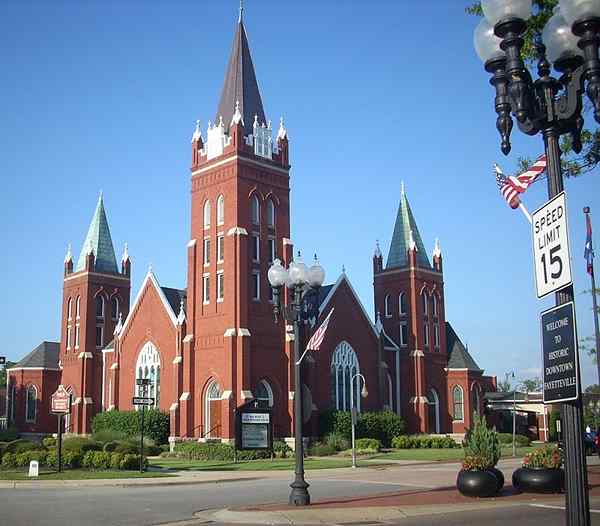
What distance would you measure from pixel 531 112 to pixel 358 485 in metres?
18.4

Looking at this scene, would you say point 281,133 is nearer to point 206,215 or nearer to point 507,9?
point 206,215

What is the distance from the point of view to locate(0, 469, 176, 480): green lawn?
2666 centimetres

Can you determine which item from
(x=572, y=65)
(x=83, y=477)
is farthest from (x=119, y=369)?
(x=572, y=65)

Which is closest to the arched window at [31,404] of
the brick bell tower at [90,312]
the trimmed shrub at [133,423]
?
the brick bell tower at [90,312]

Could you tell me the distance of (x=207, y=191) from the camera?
51281mm

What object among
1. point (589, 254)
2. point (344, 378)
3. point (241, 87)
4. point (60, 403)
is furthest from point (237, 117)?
point (589, 254)

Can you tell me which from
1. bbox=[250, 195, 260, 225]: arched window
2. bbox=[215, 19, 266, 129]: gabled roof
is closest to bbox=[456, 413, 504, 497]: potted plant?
bbox=[250, 195, 260, 225]: arched window

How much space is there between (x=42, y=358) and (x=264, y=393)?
98.4 feet

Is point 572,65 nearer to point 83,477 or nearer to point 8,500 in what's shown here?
point 8,500

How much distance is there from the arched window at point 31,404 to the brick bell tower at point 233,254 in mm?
24703

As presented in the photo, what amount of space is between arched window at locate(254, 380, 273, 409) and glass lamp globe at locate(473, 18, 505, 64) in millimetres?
40214

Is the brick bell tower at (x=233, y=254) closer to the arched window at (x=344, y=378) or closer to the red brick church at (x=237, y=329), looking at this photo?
the red brick church at (x=237, y=329)

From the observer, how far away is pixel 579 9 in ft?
26.8

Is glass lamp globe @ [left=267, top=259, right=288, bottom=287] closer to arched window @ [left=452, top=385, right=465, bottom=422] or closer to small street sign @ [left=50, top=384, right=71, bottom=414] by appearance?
small street sign @ [left=50, top=384, right=71, bottom=414]
